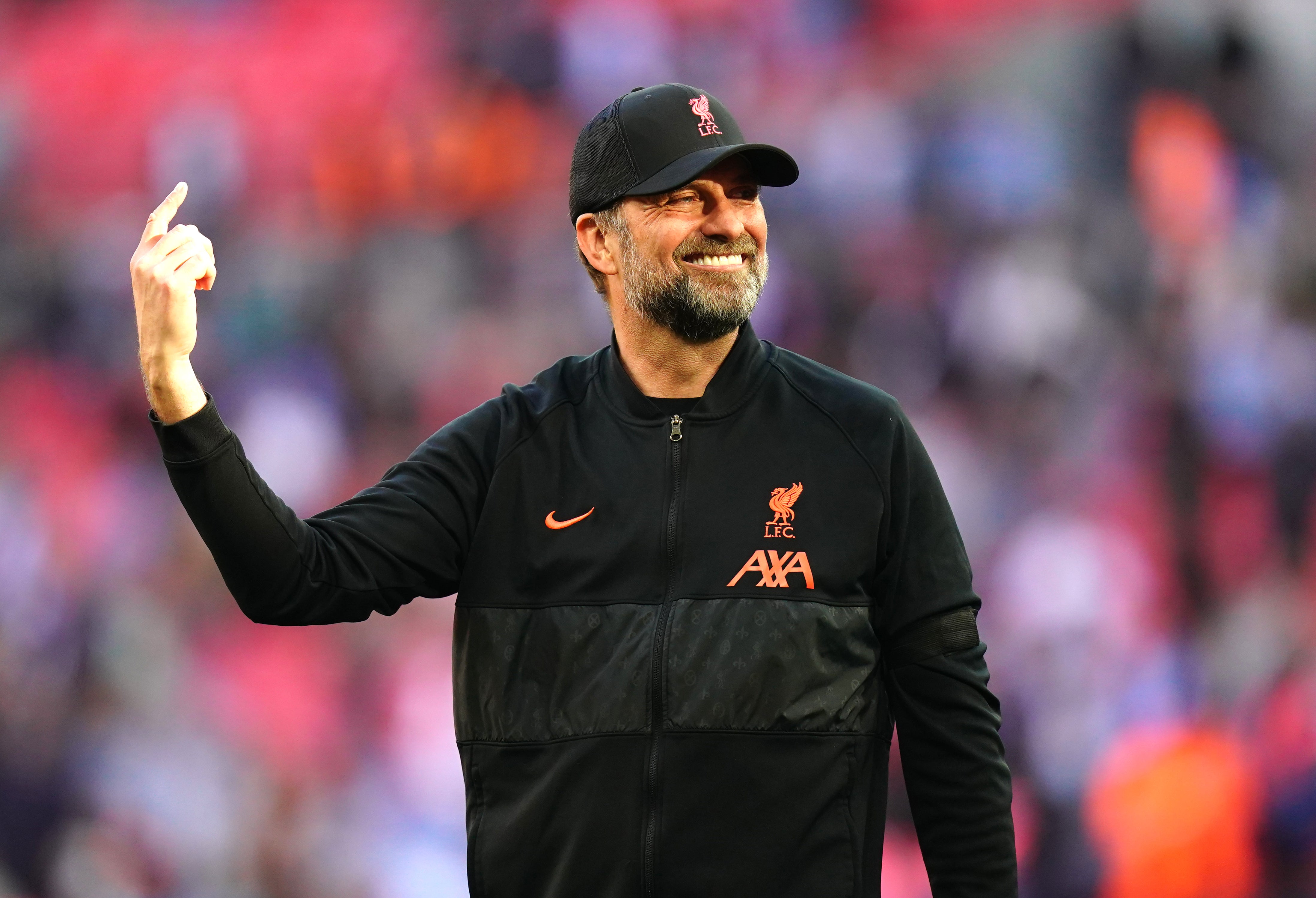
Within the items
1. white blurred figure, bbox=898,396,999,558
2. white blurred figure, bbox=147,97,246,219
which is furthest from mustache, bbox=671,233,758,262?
white blurred figure, bbox=147,97,246,219

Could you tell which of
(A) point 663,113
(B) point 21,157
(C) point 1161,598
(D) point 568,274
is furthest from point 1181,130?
(B) point 21,157

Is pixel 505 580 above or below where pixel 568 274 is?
below

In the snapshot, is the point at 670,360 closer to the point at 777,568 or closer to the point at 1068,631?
the point at 777,568

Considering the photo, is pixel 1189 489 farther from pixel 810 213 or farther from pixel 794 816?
pixel 794 816

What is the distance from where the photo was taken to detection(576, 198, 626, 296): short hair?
6.10 ft

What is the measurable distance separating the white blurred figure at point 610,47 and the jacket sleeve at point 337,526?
278 centimetres

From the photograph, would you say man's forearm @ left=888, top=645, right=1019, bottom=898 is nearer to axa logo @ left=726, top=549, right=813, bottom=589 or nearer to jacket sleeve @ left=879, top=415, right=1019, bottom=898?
jacket sleeve @ left=879, top=415, right=1019, bottom=898

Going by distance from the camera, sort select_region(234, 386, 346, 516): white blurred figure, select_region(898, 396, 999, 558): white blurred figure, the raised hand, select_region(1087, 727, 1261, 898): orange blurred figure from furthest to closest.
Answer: select_region(234, 386, 346, 516): white blurred figure, select_region(898, 396, 999, 558): white blurred figure, select_region(1087, 727, 1261, 898): orange blurred figure, the raised hand

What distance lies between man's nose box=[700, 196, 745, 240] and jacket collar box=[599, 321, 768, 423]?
0.12 meters

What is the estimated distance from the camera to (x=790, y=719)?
1.65 m

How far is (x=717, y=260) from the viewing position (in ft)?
5.97

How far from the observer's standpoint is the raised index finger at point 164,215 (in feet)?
5.08

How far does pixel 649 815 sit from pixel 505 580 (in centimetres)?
35

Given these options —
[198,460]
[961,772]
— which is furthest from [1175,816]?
[198,460]
